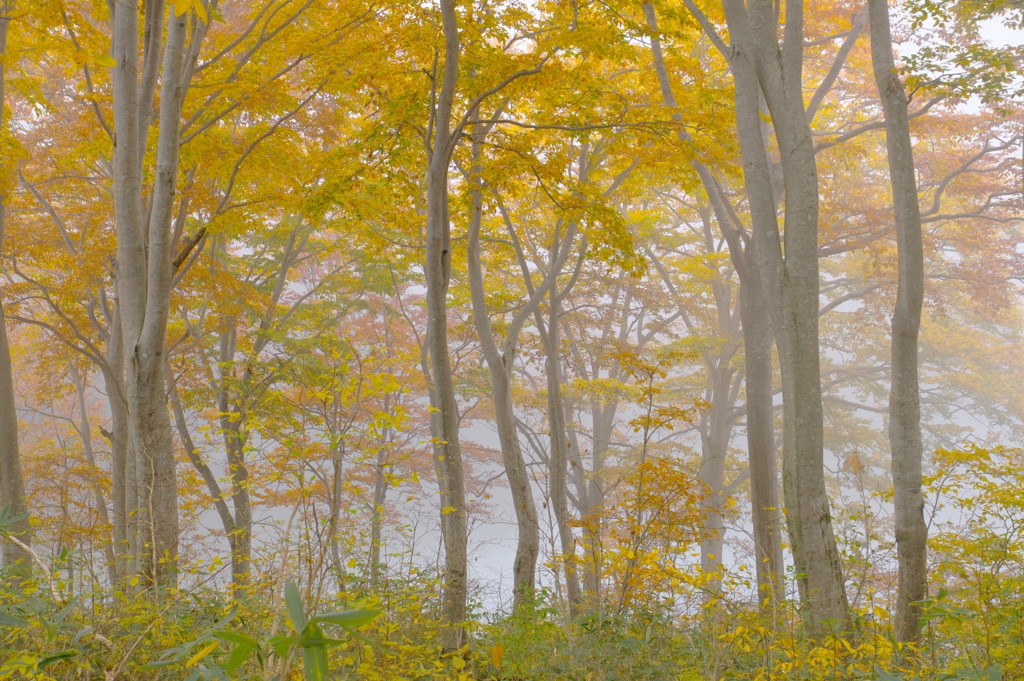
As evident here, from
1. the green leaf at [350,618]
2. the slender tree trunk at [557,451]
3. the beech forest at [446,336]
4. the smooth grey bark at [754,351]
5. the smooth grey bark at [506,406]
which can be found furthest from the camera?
the slender tree trunk at [557,451]

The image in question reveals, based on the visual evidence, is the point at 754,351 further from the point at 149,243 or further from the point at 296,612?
the point at 296,612

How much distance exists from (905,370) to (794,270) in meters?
1.05

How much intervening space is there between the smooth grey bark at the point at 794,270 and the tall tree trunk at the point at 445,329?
2174 millimetres

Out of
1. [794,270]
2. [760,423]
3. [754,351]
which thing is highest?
[754,351]

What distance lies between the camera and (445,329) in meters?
5.13

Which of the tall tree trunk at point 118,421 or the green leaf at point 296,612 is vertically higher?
the tall tree trunk at point 118,421

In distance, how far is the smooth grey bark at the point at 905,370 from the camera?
16.0 ft

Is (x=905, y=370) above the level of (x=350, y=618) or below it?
above

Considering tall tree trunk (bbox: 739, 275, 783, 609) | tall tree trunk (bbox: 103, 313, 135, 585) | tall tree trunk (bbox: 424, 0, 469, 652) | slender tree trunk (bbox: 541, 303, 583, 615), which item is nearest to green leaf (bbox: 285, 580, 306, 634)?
tall tree trunk (bbox: 424, 0, 469, 652)

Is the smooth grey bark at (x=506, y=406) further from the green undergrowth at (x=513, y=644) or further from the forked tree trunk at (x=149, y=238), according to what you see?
the forked tree trunk at (x=149, y=238)

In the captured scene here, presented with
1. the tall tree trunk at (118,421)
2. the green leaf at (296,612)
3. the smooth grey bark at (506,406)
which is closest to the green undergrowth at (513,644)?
the green leaf at (296,612)

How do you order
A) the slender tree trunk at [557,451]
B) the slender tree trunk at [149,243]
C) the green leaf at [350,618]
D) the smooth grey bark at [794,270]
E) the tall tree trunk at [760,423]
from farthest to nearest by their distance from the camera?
the slender tree trunk at [557,451], the tall tree trunk at [760,423], the slender tree trunk at [149,243], the smooth grey bark at [794,270], the green leaf at [350,618]

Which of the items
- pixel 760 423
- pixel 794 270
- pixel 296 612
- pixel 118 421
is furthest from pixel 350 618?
pixel 118 421

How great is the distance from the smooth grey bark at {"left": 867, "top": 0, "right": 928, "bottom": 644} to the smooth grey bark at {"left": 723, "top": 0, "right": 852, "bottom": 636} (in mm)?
534
